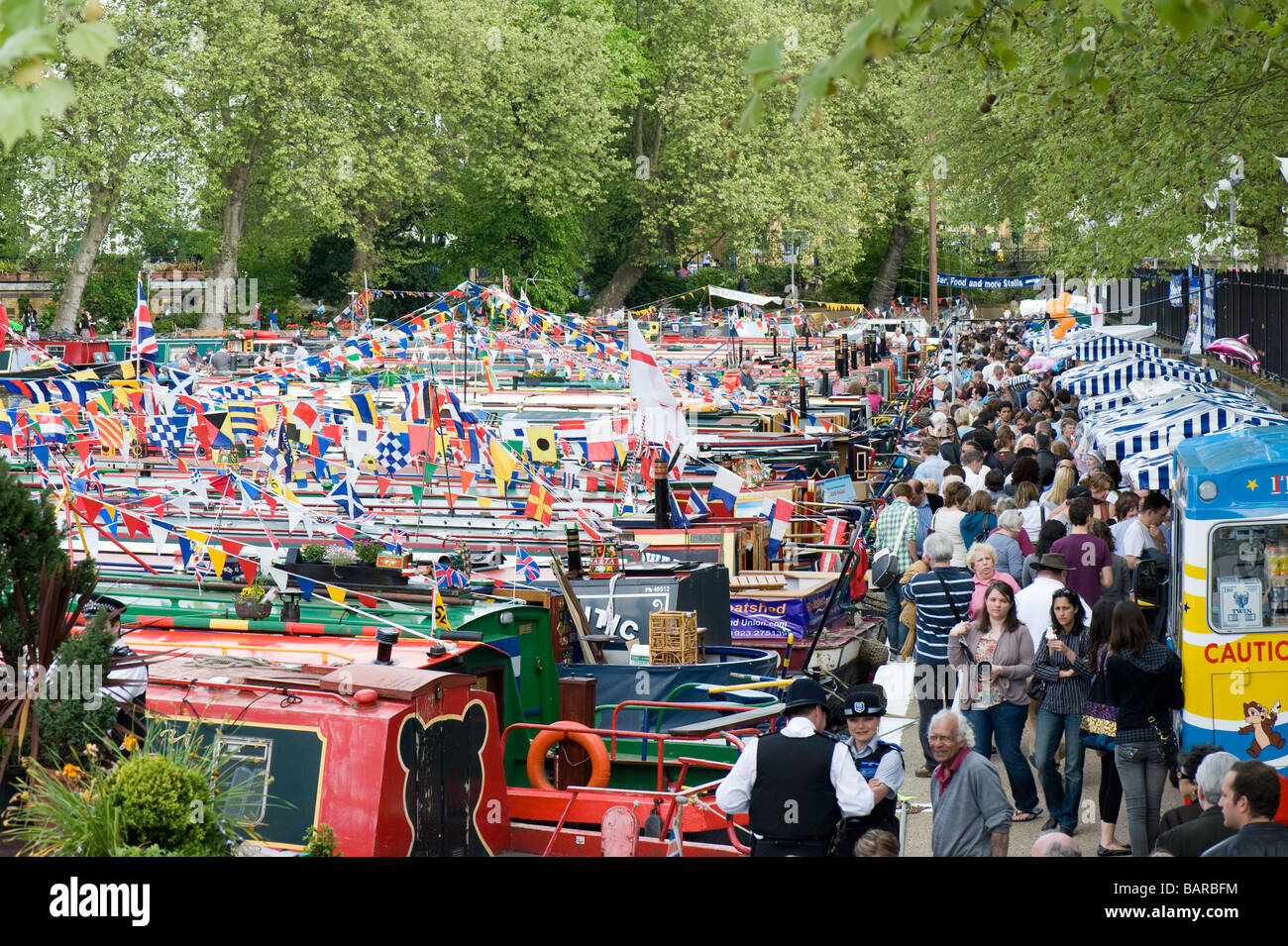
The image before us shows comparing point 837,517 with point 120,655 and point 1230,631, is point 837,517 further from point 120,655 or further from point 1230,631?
point 120,655

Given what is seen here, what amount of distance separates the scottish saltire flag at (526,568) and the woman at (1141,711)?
7325 mm

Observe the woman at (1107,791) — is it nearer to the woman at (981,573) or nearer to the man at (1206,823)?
the woman at (981,573)

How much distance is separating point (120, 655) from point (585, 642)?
14.8 ft

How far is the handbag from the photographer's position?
353 inches

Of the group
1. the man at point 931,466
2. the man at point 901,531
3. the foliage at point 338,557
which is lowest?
the foliage at point 338,557

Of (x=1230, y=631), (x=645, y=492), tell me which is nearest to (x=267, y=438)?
(x=645, y=492)

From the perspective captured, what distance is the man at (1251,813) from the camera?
6.16m

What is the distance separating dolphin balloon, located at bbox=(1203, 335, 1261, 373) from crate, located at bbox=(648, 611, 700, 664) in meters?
12.9

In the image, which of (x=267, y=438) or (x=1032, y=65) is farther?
(x=267, y=438)

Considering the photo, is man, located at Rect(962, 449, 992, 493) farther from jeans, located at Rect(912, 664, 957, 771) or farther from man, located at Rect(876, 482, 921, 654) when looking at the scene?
jeans, located at Rect(912, 664, 957, 771)

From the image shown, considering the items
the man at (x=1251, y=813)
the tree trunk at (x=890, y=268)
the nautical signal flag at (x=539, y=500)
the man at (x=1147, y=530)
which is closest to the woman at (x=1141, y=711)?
the man at (x=1251, y=813)

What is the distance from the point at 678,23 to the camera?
217ft

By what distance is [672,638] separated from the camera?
1248 cm

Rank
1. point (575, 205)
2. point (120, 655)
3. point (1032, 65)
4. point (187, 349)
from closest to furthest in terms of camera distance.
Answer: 1. point (120, 655)
2. point (1032, 65)
3. point (187, 349)
4. point (575, 205)
